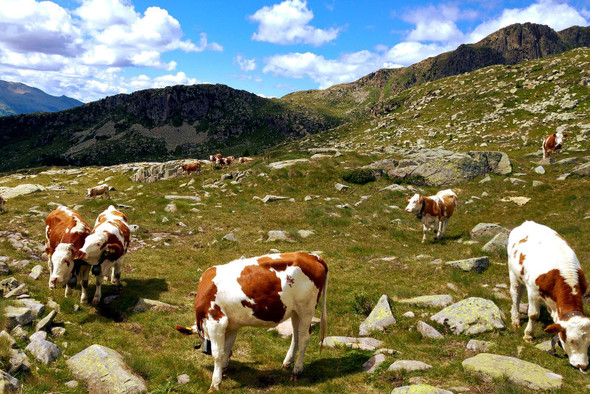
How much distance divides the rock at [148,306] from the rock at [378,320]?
243 inches

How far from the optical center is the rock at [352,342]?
336 inches

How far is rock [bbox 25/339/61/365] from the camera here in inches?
249

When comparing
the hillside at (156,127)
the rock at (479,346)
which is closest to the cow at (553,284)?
the rock at (479,346)

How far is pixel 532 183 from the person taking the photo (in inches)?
1003

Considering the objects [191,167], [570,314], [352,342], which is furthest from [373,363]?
[191,167]

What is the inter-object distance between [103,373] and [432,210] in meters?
17.3

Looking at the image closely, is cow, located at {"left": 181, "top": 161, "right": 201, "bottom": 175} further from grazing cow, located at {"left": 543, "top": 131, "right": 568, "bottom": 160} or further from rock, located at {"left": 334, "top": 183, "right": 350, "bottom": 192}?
grazing cow, located at {"left": 543, "top": 131, "right": 568, "bottom": 160}

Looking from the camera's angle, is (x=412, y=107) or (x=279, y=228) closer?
(x=279, y=228)

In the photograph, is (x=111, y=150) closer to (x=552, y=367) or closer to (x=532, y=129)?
(x=532, y=129)

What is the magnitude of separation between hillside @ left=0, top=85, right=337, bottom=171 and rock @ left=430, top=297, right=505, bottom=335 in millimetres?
132186

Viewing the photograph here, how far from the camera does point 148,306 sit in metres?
10.5

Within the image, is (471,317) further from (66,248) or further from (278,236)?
(66,248)

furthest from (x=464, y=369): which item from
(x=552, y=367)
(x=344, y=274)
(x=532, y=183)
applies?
(x=532, y=183)

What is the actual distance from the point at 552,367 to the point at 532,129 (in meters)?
49.0
